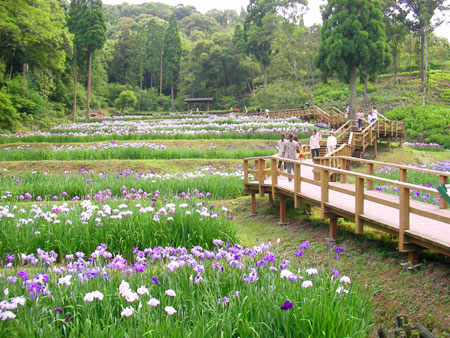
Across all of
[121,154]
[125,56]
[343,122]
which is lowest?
[121,154]

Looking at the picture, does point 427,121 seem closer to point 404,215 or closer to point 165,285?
point 404,215

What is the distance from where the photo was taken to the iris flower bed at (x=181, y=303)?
3.41 metres

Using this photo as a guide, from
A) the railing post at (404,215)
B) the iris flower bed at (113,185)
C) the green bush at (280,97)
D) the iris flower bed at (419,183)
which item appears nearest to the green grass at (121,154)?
the iris flower bed at (113,185)

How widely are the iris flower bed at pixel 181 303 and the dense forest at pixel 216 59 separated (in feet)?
68.8

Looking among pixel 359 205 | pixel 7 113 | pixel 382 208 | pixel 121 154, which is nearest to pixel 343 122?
pixel 121 154

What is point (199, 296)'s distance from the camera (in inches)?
163

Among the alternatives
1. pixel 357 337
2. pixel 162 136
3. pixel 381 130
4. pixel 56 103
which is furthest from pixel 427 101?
pixel 357 337

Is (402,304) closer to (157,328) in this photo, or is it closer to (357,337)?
(357,337)

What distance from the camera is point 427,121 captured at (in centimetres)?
3191

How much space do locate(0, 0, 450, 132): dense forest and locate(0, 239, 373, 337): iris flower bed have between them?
21.0 meters

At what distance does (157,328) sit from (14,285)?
5.35ft

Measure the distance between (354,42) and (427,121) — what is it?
339 inches

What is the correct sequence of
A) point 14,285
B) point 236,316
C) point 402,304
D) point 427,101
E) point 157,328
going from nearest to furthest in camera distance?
point 157,328 < point 236,316 < point 14,285 < point 402,304 < point 427,101

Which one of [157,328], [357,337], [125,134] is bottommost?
[357,337]
